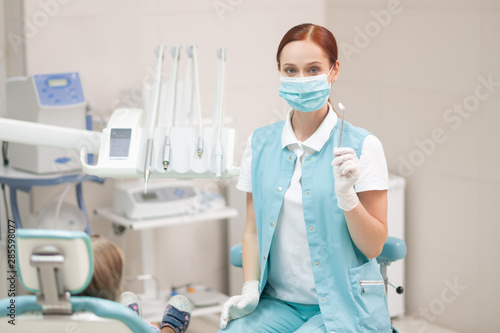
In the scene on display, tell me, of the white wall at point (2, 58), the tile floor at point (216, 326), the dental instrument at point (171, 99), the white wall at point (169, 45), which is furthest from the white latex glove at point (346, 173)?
A: the white wall at point (2, 58)

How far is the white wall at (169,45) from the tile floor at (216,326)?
23 cm

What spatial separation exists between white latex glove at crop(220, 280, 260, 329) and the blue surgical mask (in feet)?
1.81

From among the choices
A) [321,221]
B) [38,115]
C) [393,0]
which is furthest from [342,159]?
[393,0]

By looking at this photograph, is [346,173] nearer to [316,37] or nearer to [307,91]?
[307,91]

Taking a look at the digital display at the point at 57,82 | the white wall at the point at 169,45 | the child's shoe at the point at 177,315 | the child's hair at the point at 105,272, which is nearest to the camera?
the child's hair at the point at 105,272

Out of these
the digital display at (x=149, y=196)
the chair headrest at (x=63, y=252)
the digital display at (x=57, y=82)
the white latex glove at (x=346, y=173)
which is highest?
the digital display at (x=57, y=82)

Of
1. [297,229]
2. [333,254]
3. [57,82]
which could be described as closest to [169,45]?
[57,82]

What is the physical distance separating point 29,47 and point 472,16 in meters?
2.02

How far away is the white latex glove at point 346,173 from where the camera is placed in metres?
1.88

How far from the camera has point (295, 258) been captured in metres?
2.13

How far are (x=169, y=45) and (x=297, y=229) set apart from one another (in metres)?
1.88

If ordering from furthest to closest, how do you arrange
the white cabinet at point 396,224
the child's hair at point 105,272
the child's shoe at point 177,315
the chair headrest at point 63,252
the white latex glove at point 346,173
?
the white cabinet at point 396,224 < the child's shoe at point 177,315 < the white latex glove at point 346,173 < the child's hair at point 105,272 < the chair headrest at point 63,252

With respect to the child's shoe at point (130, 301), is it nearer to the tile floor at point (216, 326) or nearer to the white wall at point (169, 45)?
the white wall at point (169, 45)

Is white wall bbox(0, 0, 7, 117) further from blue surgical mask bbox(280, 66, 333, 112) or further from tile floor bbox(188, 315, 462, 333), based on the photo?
blue surgical mask bbox(280, 66, 333, 112)
